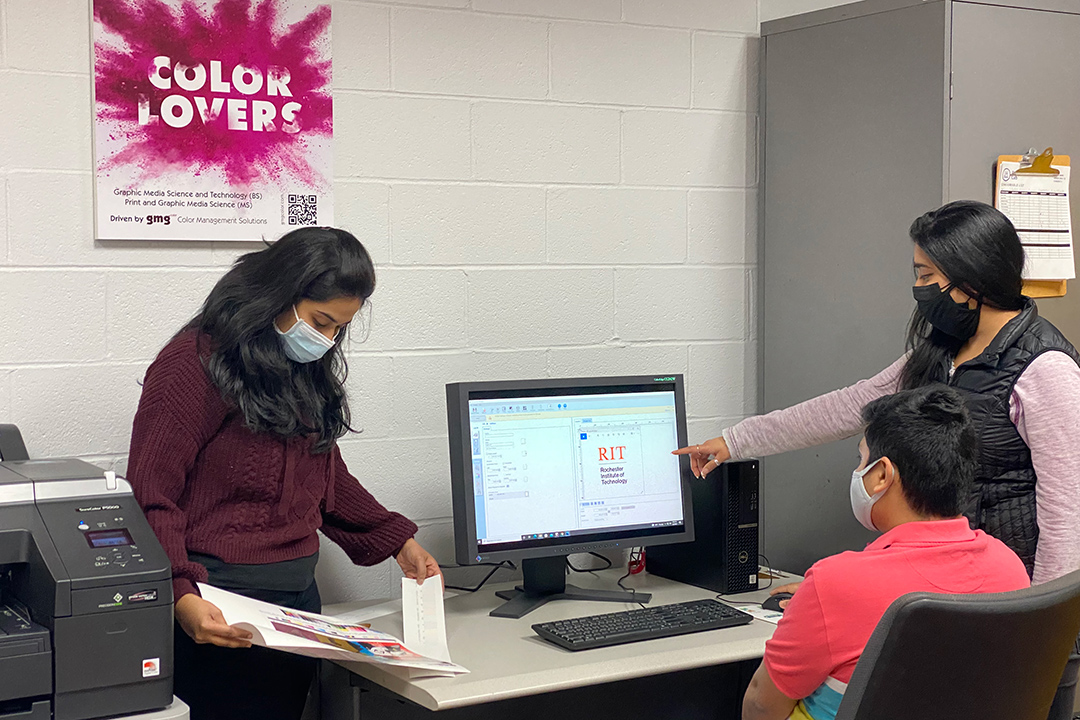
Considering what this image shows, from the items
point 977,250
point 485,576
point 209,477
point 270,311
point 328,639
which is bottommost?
point 485,576

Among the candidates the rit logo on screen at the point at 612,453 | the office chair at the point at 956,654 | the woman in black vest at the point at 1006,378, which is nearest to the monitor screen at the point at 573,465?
the rit logo on screen at the point at 612,453

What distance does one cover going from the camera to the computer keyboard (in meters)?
2.00

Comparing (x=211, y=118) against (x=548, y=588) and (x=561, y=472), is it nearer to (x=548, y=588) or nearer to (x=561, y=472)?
(x=561, y=472)

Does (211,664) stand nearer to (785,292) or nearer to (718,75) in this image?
(785,292)

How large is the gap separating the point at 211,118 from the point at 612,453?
107 cm

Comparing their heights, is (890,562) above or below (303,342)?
below

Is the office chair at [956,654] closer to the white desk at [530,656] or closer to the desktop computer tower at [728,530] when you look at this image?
the white desk at [530,656]

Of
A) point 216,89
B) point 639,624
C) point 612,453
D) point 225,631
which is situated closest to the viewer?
point 225,631

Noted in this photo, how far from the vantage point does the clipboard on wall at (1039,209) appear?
241cm

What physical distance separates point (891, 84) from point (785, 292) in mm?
565

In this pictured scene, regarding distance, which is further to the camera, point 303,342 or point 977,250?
point 977,250

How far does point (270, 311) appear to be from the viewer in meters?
1.87

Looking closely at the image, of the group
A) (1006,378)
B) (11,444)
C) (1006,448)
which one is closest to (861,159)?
(1006,378)

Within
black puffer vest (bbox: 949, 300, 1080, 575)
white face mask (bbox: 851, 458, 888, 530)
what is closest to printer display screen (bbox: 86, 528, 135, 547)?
white face mask (bbox: 851, 458, 888, 530)
